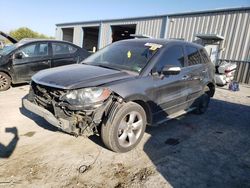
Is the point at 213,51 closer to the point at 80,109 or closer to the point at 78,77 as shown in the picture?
the point at 78,77

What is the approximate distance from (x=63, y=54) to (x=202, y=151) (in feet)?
19.7

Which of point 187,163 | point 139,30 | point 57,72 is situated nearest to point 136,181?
point 187,163

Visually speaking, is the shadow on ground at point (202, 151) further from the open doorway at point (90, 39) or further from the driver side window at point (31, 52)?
the open doorway at point (90, 39)

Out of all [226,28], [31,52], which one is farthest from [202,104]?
[226,28]

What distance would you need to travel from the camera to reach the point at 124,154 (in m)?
3.65

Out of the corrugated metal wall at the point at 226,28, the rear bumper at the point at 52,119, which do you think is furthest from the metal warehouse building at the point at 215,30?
the rear bumper at the point at 52,119

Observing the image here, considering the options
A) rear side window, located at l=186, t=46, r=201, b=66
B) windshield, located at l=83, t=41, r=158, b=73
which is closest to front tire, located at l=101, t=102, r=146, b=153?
windshield, located at l=83, t=41, r=158, b=73

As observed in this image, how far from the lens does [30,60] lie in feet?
24.9

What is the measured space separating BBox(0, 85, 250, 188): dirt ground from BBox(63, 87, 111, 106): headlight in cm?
83

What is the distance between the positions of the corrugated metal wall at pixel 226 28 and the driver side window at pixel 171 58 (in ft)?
34.7

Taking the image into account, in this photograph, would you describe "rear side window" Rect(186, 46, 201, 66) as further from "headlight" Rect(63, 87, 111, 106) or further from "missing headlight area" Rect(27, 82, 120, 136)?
"headlight" Rect(63, 87, 111, 106)

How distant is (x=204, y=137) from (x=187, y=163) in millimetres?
1317

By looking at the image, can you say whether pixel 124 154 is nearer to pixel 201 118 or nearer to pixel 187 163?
pixel 187 163

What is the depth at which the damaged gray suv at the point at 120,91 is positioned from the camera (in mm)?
3301
